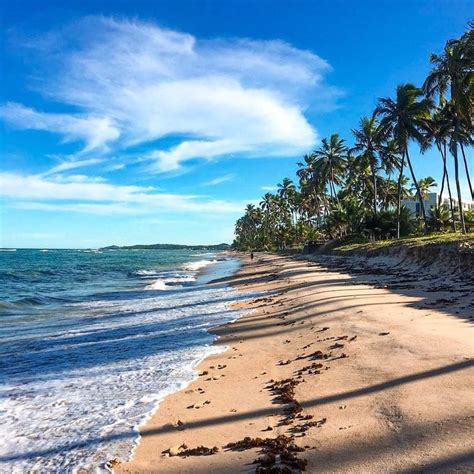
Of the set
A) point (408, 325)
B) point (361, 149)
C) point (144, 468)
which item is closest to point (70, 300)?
point (408, 325)

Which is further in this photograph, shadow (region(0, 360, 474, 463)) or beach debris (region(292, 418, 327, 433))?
shadow (region(0, 360, 474, 463))

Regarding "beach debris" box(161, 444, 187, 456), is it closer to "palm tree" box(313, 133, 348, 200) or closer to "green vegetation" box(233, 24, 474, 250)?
"green vegetation" box(233, 24, 474, 250)

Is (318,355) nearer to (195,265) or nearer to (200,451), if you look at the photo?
(200,451)

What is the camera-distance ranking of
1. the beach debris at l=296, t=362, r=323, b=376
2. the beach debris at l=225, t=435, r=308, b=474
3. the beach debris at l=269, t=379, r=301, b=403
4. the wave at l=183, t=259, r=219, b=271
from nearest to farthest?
the beach debris at l=225, t=435, r=308, b=474 → the beach debris at l=269, t=379, r=301, b=403 → the beach debris at l=296, t=362, r=323, b=376 → the wave at l=183, t=259, r=219, b=271

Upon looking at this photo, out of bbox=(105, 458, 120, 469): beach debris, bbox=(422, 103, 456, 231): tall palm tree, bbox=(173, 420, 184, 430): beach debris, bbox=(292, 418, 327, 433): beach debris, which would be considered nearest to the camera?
bbox=(105, 458, 120, 469): beach debris

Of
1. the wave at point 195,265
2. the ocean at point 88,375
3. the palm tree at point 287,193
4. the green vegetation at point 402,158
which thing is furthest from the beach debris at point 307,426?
the palm tree at point 287,193

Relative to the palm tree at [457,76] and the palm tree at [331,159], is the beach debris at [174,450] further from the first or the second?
the palm tree at [331,159]

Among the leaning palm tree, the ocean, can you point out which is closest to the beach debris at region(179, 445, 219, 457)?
the ocean

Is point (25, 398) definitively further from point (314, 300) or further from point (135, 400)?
point (314, 300)

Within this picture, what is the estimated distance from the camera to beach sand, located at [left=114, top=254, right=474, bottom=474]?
475 centimetres

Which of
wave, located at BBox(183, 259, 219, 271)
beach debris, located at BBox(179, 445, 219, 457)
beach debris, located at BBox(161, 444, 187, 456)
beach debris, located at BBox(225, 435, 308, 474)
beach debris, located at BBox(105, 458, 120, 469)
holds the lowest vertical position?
wave, located at BBox(183, 259, 219, 271)

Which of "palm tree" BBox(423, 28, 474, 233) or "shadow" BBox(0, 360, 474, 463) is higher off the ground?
"palm tree" BBox(423, 28, 474, 233)

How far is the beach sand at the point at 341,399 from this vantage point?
15.6ft

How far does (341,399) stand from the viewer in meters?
6.45
